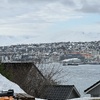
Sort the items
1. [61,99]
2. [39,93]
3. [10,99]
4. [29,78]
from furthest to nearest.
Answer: [29,78] → [39,93] → [61,99] → [10,99]

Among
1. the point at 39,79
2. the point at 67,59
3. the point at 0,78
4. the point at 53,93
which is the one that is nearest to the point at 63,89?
the point at 53,93

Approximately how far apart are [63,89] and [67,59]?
6141 inches

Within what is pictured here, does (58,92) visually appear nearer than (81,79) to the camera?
Yes

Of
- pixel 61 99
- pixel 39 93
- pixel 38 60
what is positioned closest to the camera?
pixel 61 99

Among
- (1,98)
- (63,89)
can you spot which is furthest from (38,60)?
(1,98)

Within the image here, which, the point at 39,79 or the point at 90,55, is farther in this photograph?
the point at 90,55

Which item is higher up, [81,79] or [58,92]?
[81,79]

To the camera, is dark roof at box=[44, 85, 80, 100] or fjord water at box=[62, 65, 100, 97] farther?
fjord water at box=[62, 65, 100, 97]

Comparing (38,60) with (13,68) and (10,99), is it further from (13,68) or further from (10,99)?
(10,99)

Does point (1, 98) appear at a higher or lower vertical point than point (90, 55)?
lower

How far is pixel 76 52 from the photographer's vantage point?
188375 mm

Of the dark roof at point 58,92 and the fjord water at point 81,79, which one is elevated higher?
the fjord water at point 81,79

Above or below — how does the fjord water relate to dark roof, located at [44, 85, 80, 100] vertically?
above

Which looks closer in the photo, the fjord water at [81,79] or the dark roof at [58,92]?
the dark roof at [58,92]
